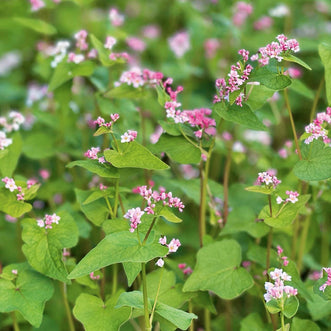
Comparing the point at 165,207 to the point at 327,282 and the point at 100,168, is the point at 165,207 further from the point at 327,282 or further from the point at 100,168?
the point at 327,282

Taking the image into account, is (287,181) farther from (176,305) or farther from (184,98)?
(184,98)

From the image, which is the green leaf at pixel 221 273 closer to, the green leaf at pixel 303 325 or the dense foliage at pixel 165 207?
the dense foliage at pixel 165 207

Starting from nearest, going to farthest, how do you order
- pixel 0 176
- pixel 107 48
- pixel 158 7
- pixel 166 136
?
pixel 166 136
pixel 0 176
pixel 107 48
pixel 158 7

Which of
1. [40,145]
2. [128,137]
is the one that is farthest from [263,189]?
[40,145]

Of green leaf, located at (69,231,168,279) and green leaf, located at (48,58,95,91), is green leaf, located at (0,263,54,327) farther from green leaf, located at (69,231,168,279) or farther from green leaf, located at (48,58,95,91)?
green leaf, located at (48,58,95,91)

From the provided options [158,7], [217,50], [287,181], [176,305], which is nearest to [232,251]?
[176,305]

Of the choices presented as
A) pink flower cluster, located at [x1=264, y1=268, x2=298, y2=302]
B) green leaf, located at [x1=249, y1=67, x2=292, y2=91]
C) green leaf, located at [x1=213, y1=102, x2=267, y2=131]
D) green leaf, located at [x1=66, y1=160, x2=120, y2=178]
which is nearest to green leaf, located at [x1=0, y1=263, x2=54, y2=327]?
green leaf, located at [x1=66, y1=160, x2=120, y2=178]
